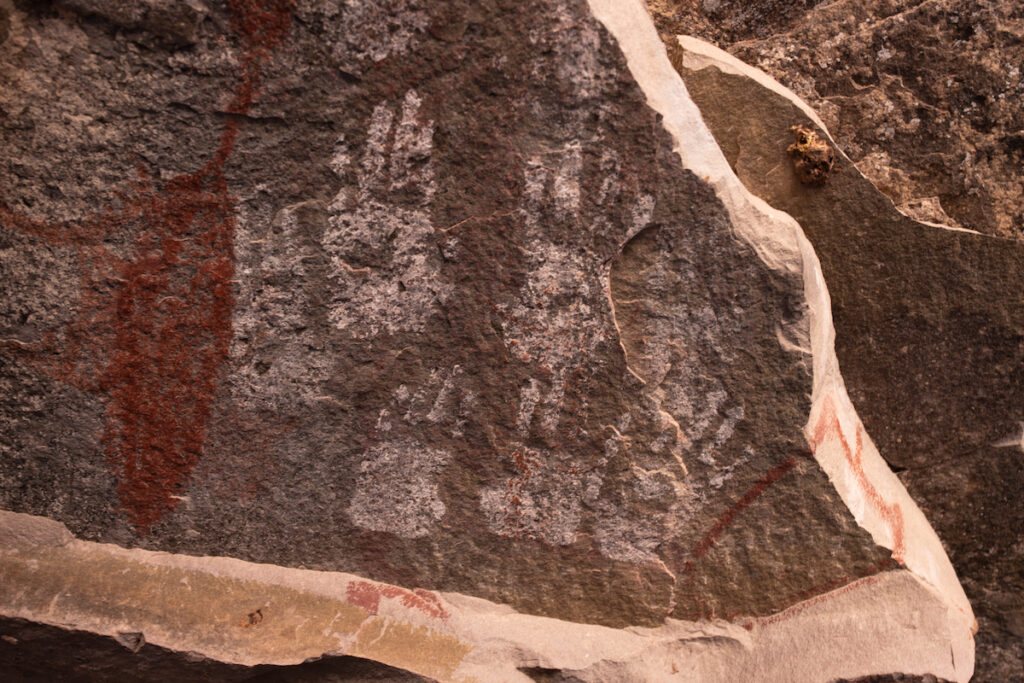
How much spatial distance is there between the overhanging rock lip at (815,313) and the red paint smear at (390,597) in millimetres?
772

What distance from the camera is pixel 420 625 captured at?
1.57 meters

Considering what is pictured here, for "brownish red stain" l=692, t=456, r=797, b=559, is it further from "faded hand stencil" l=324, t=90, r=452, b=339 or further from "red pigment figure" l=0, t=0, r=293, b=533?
"red pigment figure" l=0, t=0, r=293, b=533

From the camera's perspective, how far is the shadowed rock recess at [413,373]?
1.31m

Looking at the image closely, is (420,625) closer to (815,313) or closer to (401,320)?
(401,320)

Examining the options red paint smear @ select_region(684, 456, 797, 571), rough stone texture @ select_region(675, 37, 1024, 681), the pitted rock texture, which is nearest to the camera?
the pitted rock texture

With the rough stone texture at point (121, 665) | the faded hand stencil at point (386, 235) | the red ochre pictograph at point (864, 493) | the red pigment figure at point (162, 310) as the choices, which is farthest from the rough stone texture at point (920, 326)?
the rough stone texture at point (121, 665)

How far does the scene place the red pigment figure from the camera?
133 cm

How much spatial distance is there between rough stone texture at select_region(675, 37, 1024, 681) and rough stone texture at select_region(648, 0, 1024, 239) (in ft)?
Answer: 0.32

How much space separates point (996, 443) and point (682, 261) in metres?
0.88

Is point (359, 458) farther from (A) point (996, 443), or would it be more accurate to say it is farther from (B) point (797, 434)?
(A) point (996, 443)

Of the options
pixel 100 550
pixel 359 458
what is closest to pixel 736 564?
pixel 359 458

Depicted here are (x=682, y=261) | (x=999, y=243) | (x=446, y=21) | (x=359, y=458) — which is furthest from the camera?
(x=999, y=243)

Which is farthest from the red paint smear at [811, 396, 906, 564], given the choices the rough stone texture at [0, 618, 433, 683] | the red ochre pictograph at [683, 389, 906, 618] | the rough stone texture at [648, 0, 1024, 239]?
the rough stone texture at [0, 618, 433, 683]

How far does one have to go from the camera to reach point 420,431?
59.0 inches
